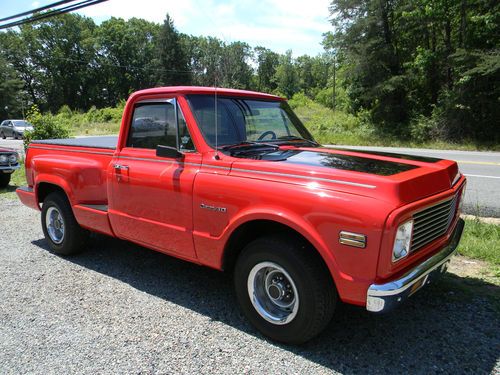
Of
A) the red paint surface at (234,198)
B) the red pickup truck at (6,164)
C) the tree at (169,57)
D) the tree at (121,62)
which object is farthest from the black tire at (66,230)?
the tree at (121,62)

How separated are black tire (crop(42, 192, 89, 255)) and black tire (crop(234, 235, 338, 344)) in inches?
107

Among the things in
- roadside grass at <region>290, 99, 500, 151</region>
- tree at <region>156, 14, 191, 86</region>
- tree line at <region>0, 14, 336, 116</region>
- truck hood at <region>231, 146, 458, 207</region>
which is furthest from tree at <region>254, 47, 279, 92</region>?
truck hood at <region>231, 146, 458, 207</region>

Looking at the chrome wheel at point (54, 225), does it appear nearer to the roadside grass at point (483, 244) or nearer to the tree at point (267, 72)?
the roadside grass at point (483, 244)

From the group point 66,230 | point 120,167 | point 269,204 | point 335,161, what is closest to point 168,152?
point 120,167

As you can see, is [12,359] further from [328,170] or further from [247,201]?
[328,170]

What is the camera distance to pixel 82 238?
4949 mm

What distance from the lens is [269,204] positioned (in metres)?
2.89

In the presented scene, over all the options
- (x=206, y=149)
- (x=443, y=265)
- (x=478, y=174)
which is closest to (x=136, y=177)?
(x=206, y=149)

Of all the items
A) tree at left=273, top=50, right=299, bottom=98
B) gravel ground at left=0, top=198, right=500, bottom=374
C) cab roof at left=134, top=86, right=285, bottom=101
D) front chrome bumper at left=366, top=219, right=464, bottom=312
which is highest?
tree at left=273, top=50, right=299, bottom=98

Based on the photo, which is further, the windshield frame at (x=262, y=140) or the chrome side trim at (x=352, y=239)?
the windshield frame at (x=262, y=140)

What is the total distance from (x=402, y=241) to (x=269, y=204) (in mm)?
927

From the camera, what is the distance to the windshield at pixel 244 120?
3631 mm

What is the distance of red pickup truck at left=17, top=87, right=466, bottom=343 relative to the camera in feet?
8.34

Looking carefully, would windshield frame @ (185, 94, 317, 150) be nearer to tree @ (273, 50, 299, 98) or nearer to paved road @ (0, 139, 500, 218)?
paved road @ (0, 139, 500, 218)
